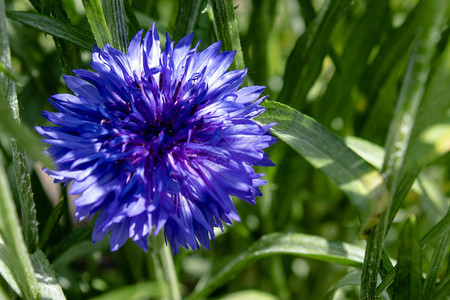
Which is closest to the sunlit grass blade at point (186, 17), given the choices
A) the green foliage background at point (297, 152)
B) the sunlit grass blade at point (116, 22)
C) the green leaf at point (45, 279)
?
the green foliage background at point (297, 152)

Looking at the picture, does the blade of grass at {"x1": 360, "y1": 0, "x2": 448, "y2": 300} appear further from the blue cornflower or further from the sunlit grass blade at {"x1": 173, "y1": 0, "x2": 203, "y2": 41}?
the sunlit grass blade at {"x1": 173, "y1": 0, "x2": 203, "y2": 41}

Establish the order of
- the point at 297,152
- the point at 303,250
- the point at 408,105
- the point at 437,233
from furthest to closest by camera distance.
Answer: the point at 297,152 < the point at 303,250 < the point at 437,233 < the point at 408,105

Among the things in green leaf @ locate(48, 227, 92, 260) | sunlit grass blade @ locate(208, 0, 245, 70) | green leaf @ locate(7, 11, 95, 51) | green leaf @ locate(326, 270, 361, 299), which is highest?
green leaf @ locate(7, 11, 95, 51)

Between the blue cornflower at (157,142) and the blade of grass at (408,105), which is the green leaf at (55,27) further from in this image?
the blade of grass at (408,105)

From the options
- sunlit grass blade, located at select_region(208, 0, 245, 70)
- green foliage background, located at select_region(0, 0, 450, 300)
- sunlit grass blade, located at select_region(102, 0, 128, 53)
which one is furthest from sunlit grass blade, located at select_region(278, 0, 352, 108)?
sunlit grass blade, located at select_region(102, 0, 128, 53)

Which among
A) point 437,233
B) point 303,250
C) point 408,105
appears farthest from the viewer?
point 303,250

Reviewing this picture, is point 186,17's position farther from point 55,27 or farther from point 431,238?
point 431,238

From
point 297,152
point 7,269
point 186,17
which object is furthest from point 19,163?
point 297,152
